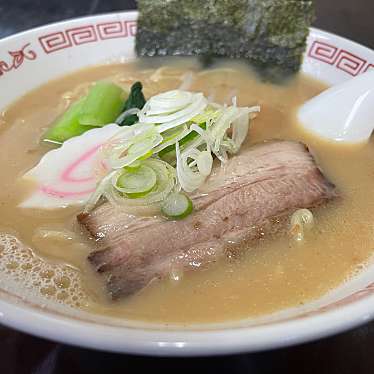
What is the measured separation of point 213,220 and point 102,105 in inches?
29.3

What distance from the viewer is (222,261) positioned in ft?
4.35

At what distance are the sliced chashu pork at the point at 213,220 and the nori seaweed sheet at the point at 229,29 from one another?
0.81 metres

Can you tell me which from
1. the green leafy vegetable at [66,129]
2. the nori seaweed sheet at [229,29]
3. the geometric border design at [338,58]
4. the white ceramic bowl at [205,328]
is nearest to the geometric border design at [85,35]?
the nori seaweed sheet at [229,29]

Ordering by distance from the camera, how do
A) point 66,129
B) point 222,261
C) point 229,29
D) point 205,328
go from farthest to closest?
1. point 229,29
2. point 66,129
3. point 222,261
4. point 205,328

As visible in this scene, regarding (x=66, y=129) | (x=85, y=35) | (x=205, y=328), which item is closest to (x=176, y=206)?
(x=205, y=328)

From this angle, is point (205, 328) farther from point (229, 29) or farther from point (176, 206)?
point (229, 29)

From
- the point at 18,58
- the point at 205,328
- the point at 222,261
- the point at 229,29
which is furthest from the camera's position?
the point at 229,29

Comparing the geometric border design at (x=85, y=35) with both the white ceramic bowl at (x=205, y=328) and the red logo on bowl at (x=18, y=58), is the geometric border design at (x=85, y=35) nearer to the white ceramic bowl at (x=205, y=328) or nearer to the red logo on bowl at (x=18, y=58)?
the red logo on bowl at (x=18, y=58)

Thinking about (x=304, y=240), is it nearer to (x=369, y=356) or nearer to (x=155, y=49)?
(x=369, y=356)

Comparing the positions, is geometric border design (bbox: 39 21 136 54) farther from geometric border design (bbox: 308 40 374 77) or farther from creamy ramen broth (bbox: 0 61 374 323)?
geometric border design (bbox: 308 40 374 77)

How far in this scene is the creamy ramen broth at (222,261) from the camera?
47.0 inches

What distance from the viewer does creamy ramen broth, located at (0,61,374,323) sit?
3.92 feet

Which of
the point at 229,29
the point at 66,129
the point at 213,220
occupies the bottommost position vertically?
the point at 66,129

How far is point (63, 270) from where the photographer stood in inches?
51.1
